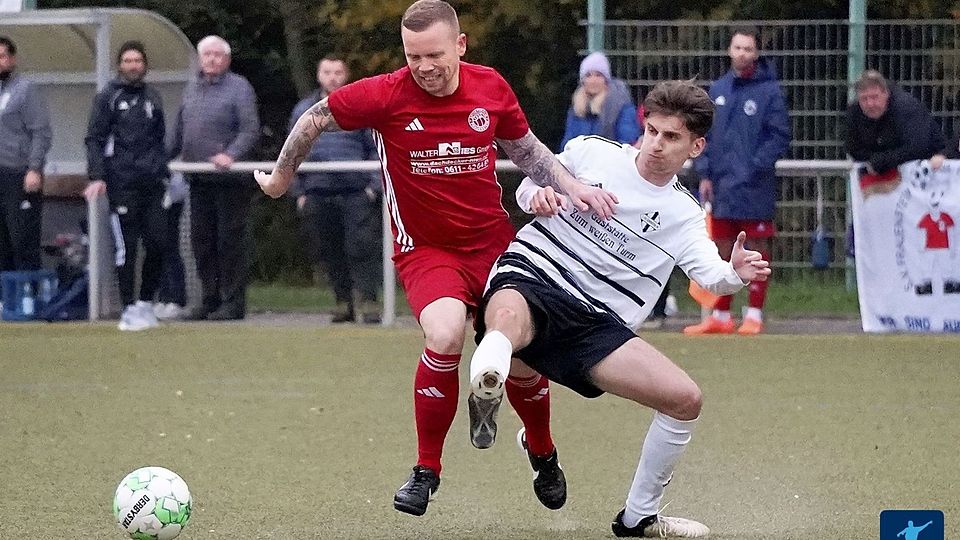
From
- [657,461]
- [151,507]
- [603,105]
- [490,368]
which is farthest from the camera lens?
[603,105]

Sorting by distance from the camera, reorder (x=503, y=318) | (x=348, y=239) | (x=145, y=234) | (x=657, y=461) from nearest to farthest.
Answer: (x=503, y=318), (x=657, y=461), (x=348, y=239), (x=145, y=234)

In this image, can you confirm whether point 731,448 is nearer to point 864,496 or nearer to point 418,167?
point 864,496

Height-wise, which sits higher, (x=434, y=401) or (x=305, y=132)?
(x=305, y=132)

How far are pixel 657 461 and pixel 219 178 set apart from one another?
25.6 feet

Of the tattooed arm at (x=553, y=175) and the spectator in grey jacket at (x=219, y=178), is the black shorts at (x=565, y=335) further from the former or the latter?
the spectator in grey jacket at (x=219, y=178)

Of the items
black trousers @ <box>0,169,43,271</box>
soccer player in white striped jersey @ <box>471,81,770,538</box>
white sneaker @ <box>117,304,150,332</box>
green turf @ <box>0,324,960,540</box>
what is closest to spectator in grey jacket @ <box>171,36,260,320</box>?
white sneaker @ <box>117,304,150,332</box>

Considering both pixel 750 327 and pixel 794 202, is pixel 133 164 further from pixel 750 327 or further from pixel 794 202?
pixel 794 202

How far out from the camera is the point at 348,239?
12602 millimetres

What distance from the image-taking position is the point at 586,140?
6.22 m

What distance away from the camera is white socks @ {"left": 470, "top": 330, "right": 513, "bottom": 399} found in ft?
17.4

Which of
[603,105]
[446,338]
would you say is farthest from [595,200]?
[603,105]

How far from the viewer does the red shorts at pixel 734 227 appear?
1188cm

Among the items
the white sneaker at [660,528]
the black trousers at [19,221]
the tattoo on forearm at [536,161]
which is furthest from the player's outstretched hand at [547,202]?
the black trousers at [19,221]

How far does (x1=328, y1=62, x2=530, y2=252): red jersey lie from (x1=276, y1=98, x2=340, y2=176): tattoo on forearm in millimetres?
45
